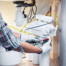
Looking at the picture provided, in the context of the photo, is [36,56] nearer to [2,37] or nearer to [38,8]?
[38,8]

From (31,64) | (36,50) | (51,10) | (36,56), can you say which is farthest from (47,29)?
(51,10)

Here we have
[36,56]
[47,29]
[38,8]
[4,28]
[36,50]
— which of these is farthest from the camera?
[38,8]

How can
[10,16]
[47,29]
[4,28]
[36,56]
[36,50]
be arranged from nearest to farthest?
[4,28]
[36,50]
[47,29]
[36,56]
[10,16]

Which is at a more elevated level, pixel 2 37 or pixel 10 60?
pixel 2 37

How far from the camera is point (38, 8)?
156cm

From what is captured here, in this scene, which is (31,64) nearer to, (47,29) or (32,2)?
(47,29)

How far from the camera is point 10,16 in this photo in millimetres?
1452

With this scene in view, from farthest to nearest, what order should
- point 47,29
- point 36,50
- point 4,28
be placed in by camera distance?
point 47,29, point 36,50, point 4,28

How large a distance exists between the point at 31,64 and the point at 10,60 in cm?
31

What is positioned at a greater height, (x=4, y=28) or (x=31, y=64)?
(x=4, y=28)

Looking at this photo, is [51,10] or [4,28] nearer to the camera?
[4,28]

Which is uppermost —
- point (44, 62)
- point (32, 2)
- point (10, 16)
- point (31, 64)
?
point (32, 2)

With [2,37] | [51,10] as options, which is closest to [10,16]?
[51,10]

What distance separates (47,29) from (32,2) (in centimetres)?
51
